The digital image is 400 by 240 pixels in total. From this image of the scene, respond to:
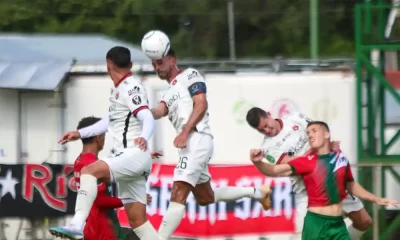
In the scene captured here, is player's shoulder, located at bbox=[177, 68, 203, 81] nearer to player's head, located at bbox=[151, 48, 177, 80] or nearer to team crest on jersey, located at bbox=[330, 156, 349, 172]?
player's head, located at bbox=[151, 48, 177, 80]

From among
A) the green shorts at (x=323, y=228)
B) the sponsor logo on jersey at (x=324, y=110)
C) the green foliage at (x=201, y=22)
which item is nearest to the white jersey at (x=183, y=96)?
the green shorts at (x=323, y=228)

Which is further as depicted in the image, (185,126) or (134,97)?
(185,126)

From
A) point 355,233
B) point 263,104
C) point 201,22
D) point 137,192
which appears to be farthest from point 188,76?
point 201,22

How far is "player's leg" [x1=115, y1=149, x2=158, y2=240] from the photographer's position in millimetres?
10133

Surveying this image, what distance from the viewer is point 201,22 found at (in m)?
42.2

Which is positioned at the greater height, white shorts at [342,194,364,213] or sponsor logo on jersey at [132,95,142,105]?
sponsor logo on jersey at [132,95,142,105]

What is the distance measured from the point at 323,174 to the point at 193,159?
159 cm

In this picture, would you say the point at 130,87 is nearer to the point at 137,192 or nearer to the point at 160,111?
the point at 160,111

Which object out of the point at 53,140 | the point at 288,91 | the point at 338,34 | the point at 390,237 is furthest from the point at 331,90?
the point at 338,34

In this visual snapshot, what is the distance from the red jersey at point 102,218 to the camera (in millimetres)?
9781

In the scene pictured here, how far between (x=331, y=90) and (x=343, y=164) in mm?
4430

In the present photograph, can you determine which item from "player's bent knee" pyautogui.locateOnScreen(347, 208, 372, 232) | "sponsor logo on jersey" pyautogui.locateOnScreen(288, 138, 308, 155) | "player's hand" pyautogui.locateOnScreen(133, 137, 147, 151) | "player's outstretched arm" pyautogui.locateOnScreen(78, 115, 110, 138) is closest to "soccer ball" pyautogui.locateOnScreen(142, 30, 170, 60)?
"player's outstretched arm" pyautogui.locateOnScreen(78, 115, 110, 138)

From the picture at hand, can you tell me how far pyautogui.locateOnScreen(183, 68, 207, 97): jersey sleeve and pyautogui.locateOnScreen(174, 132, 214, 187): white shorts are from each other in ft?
1.31

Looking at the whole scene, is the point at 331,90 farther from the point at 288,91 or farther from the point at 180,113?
the point at 180,113
